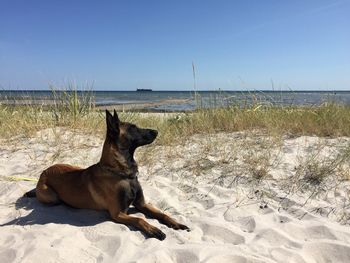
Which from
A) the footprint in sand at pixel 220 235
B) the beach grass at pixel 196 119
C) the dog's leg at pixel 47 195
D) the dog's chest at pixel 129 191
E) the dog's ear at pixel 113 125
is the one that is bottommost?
the footprint in sand at pixel 220 235

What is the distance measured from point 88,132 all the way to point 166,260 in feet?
15.0

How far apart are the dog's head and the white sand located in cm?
81

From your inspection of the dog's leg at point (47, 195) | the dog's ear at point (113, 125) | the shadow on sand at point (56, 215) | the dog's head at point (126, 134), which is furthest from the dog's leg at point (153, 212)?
the dog's leg at point (47, 195)

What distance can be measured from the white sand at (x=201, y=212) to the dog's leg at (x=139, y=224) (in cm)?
7

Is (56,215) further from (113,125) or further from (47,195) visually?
(113,125)

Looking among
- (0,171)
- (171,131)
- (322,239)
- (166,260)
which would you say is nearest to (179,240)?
(166,260)

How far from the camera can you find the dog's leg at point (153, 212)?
3823 mm

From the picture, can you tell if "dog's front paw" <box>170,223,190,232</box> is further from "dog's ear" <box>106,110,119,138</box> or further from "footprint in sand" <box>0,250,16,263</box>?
"footprint in sand" <box>0,250,16,263</box>

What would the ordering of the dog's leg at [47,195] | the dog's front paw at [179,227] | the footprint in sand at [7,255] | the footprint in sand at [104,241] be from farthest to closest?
the dog's leg at [47,195]
the dog's front paw at [179,227]
the footprint in sand at [104,241]
the footprint in sand at [7,255]

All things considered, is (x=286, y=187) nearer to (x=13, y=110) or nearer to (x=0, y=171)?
(x=0, y=171)

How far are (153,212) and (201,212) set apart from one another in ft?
1.67

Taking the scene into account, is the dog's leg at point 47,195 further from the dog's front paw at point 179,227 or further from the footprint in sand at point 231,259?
the footprint in sand at point 231,259

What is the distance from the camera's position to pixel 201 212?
4.15 meters

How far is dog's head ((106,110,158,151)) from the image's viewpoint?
3.97m
